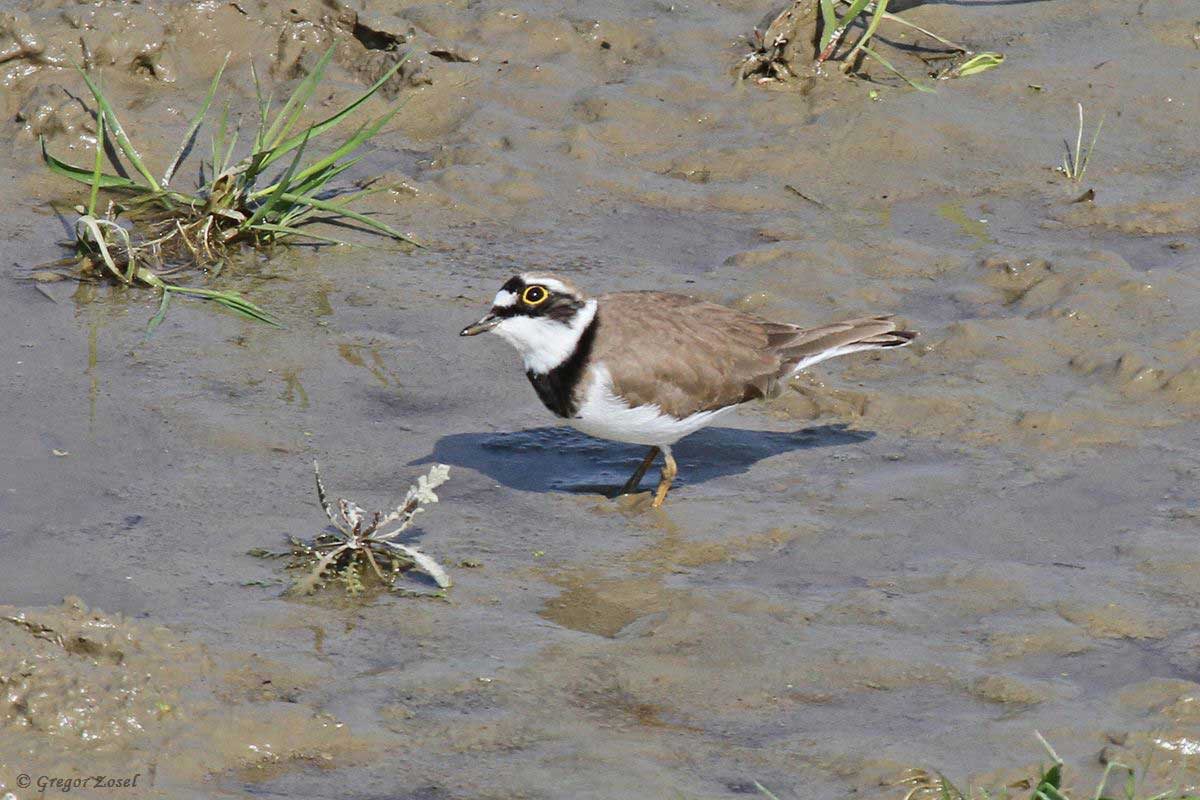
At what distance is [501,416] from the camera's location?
8312 millimetres

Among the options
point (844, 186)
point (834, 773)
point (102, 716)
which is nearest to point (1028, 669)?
point (834, 773)

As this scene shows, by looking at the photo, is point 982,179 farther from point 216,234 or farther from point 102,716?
point 102,716

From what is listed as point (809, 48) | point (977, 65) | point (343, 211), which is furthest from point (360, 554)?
point (977, 65)

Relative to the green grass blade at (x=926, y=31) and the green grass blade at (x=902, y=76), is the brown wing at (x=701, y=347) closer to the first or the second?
the green grass blade at (x=902, y=76)

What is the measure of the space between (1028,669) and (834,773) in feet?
3.70

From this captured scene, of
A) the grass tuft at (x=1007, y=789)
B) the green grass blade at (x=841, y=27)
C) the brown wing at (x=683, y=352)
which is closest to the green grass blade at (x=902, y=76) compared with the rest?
the green grass blade at (x=841, y=27)

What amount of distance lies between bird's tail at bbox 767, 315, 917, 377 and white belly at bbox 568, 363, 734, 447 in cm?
65

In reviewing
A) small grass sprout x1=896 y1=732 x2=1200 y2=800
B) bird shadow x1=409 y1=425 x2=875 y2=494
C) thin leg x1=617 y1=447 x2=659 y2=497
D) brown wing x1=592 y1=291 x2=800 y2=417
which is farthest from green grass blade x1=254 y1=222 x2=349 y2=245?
small grass sprout x1=896 y1=732 x2=1200 y2=800

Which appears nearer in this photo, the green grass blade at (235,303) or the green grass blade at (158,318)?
the green grass blade at (158,318)

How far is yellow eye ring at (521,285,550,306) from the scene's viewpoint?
24.3ft

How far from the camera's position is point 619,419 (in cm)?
743

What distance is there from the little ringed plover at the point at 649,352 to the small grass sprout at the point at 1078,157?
9.70 ft

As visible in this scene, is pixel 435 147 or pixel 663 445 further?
pixel 435 147

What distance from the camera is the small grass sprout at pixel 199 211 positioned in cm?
899
